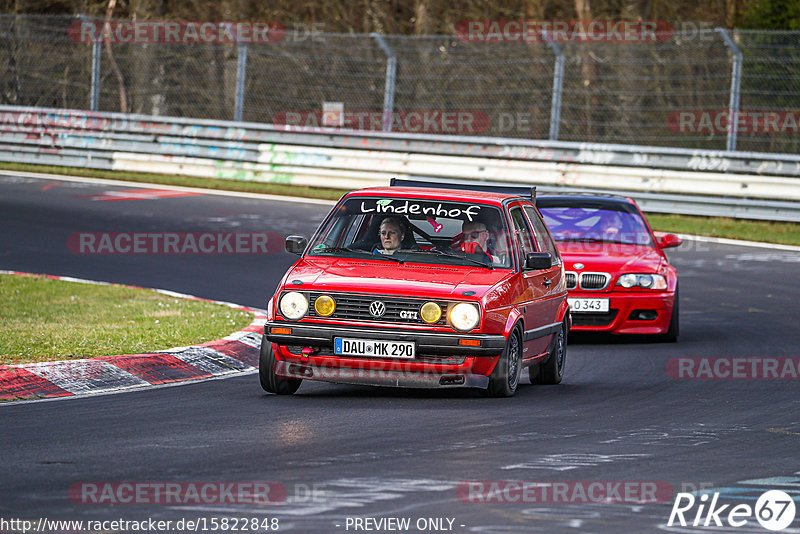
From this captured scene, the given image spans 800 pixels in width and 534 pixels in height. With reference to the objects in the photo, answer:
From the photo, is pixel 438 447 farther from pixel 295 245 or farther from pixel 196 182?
pixel 196 182

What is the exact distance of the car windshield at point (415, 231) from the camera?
9.63 meters

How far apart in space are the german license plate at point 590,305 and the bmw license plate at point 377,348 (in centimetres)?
→ 426

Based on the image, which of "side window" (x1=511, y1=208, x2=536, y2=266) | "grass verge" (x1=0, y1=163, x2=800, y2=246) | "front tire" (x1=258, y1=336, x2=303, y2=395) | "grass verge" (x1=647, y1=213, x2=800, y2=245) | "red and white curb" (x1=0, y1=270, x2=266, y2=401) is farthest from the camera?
"grass verge" (x1=0, y1=163, x2=800, y2=246)

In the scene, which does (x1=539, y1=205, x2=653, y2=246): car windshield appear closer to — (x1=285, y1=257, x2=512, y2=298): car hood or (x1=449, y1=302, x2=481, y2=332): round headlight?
(x1=285, y1=257, x2=512, y2=298): car hood

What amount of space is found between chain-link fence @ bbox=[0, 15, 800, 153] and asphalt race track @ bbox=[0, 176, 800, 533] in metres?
9.95

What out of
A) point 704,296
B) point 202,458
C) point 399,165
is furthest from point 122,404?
point 399,165

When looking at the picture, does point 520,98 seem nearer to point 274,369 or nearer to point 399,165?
point 399,165

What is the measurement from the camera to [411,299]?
8.77m

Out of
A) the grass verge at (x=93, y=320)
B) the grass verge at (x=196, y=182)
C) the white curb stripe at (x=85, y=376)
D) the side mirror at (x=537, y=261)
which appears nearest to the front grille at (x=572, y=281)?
the grass verge at (x=93, y=320)

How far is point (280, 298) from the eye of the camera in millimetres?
8953

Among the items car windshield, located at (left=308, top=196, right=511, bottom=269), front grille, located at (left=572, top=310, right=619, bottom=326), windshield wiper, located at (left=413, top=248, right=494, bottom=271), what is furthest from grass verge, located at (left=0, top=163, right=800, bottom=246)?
windshield wiper, located at (left=413, top=248, right=494, bottom=271)

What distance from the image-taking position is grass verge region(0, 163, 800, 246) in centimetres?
2108

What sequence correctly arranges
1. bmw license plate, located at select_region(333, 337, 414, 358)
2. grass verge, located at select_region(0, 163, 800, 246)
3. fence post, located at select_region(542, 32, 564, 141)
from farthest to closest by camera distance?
fence post, located at select_region(542, 32, 564, 141) < grass verge, located at select_region(0, 163, 800, 246) < bmw license plate, located at select_region(333, 337, 414, 358)

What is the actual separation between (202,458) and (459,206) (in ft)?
12.1
